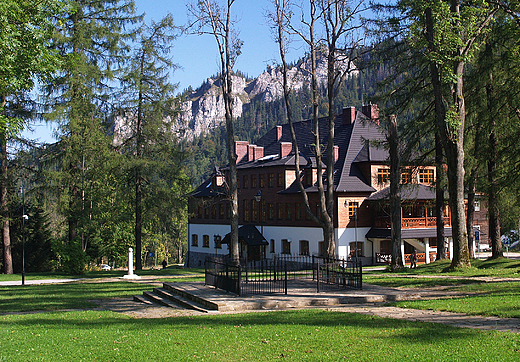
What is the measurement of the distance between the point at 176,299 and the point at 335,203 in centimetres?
2634

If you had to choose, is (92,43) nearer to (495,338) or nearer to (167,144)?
(167,144)

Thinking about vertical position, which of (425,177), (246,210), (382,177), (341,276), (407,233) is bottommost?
(341,276)

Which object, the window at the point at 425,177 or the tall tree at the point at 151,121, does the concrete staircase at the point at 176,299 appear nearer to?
the tall tree at the point at 151,121

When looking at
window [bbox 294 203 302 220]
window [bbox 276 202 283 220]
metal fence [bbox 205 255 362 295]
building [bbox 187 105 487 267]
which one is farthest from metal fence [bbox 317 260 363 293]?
window [bbox 276 202 283 220]

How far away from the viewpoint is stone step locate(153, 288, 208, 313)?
15.1 m

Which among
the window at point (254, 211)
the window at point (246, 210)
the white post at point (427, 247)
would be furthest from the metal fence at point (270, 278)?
the window at point (246, 210)

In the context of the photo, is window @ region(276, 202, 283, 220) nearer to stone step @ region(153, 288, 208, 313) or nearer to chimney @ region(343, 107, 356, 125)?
chimney @ region(343, 107, 356, 125)

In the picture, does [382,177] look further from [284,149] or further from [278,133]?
[278,133]

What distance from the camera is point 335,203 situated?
41375 millimetres

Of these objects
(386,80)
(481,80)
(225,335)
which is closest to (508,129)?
(481,80)

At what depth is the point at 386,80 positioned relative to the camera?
27.1 metres

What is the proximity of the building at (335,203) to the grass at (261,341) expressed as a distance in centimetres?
2480

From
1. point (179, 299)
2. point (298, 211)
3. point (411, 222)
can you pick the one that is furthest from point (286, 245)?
point (179, 299)

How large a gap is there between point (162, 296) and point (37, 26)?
11101 mm
